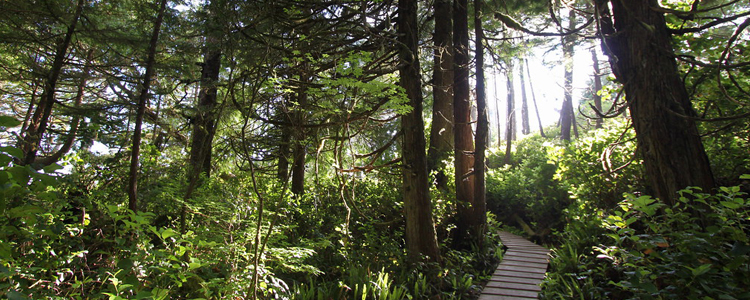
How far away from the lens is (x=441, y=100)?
392 inches

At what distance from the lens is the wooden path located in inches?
201

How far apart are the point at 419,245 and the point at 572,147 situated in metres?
4.35

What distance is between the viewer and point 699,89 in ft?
18.0

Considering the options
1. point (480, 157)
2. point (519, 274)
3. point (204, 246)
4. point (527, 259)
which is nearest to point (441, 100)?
point (480, 157)

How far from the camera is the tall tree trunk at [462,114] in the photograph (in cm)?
839

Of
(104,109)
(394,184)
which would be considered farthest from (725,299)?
(104,109)

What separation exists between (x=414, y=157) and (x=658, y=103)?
3341mm

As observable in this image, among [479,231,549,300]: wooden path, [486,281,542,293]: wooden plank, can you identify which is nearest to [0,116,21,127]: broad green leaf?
[479,231,549,300]: wooden path

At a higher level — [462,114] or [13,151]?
[462,114]

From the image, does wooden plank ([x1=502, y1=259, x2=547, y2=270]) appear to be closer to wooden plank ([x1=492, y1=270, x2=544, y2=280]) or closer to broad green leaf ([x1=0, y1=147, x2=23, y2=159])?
wooden plank ([x1=492, y1=270, x2=544, y2=280])

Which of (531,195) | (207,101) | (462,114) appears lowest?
(531,195)

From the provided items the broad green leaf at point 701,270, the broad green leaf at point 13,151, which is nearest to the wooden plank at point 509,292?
the broad green leaf at point 701,270

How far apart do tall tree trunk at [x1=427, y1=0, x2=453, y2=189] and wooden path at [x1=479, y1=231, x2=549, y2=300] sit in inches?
119

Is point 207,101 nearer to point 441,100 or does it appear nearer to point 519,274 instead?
point 441,100
